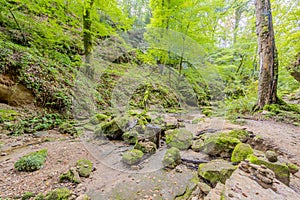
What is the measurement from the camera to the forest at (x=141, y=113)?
191 cm

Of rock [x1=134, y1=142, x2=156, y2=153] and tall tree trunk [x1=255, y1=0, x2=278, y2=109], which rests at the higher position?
tall tree trunk [x1=255, y1=0, x2=278, y2=109]

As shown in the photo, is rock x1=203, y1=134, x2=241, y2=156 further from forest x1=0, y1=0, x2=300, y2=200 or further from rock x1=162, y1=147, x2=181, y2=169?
rock x1=162, y1=147, x2=181, y2=169

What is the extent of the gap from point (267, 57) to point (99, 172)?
569cm

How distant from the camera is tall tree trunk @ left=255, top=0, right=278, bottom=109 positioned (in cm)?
448

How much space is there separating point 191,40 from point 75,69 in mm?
5408

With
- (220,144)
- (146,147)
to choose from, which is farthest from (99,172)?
(220,144)

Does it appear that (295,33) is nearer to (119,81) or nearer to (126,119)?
(126,119)

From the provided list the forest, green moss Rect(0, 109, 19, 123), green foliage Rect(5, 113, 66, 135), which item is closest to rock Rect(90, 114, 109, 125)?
the forest

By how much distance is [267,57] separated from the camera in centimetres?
455

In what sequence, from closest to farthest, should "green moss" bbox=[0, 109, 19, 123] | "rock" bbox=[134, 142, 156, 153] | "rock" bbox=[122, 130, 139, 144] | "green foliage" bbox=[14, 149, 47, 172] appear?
"green foliage" bbox=[14, 149, 47, 172], "rock" bbox=[134, 142, 156, 153], "green moss" bbox=[0, 109, 19, 123], "rock" bbox=[122, 130, 139, 144]

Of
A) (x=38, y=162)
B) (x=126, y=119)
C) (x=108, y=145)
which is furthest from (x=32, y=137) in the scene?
(x=126, y=119)

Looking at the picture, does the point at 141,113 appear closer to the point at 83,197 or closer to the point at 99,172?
the point at 99,172

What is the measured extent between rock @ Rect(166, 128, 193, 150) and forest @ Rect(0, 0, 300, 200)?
26 mm

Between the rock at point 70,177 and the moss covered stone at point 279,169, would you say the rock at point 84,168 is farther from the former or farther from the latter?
the moss covered stone at point 279,169
